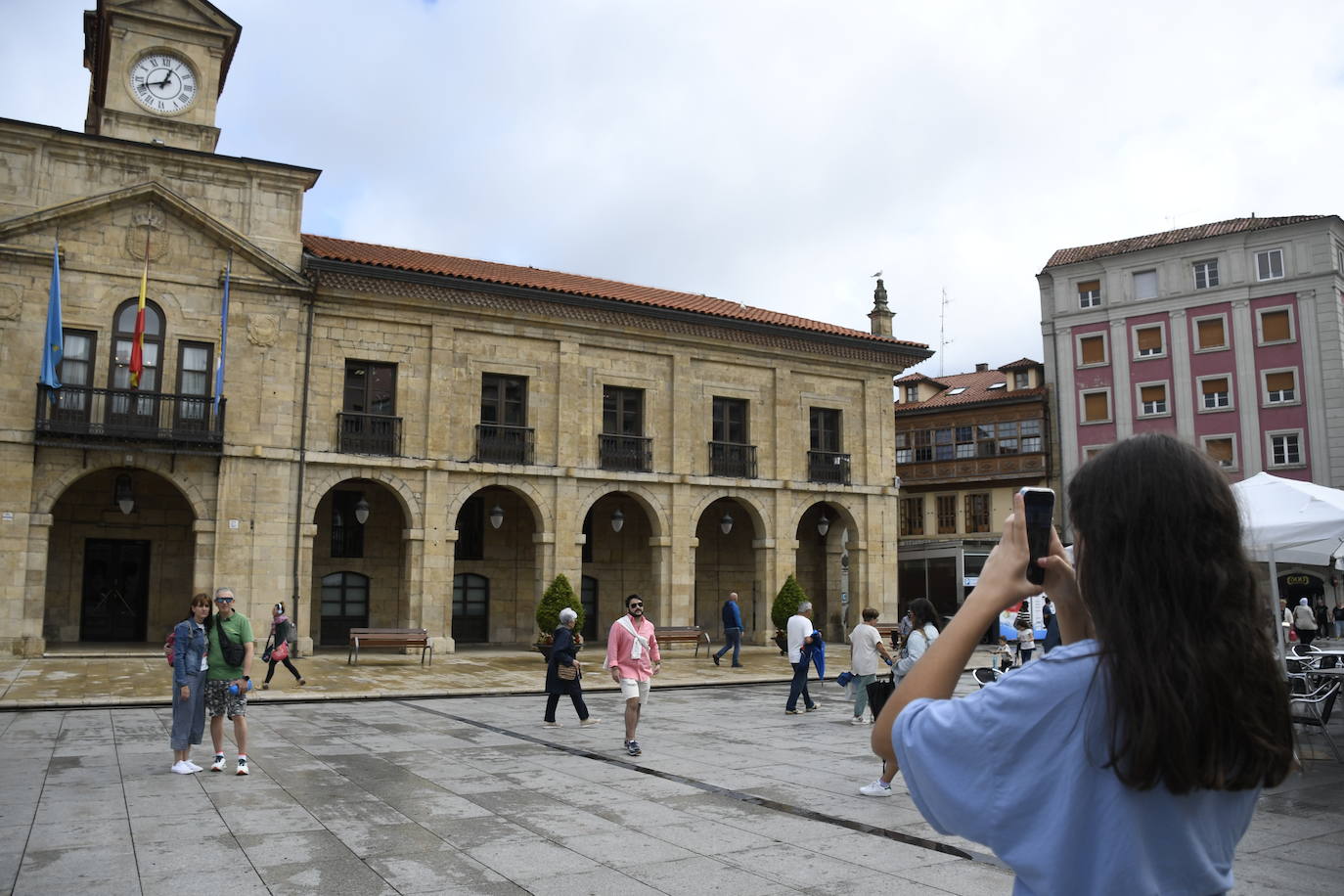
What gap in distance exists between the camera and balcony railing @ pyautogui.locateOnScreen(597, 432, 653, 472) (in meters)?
28.8

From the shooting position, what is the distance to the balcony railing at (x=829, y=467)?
32.0 metres

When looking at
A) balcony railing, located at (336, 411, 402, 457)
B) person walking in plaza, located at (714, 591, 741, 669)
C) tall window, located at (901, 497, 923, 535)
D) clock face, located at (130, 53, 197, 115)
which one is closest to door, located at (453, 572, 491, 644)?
balcony railing, located at (336, 411, 402, 457)

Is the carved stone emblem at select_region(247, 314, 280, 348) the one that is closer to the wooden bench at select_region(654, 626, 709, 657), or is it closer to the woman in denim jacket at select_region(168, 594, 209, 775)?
the wooden bench at select_region(654, 626, 709, 657)

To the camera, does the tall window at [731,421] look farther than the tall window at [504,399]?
Yes

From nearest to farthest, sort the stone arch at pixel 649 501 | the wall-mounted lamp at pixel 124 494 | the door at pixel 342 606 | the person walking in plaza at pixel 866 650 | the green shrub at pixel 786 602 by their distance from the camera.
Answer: the person walking in plaza at pixel 866 650
the wall-mounted lamp at pixel 124 494
the door at pixel 342 606
the green shrub at pixel 786 602
the stone arch at pixel 649 501

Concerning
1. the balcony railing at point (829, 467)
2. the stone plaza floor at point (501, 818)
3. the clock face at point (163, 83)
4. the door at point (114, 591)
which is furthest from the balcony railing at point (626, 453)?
the stone plaza floor at point (501, 818)

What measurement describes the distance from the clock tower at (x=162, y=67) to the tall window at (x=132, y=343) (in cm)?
476

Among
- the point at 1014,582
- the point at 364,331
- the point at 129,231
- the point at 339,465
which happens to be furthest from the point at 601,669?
the point at 1014,582

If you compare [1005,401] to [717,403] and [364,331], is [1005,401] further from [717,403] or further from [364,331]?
[364,331]

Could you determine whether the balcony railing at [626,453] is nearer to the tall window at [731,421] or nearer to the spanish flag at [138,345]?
the tall window at [731,421]

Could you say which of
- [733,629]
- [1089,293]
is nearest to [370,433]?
[733,629]

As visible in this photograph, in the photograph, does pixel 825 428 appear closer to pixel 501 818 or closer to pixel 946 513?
pixel 946 513

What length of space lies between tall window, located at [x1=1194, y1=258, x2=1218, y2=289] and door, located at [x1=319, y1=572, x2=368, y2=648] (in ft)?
116

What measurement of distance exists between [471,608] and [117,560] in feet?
30.3
